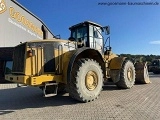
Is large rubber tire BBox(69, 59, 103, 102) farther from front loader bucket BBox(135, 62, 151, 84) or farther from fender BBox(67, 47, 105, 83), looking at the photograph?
front loader bucket BBox(135, 62, 151, 84)

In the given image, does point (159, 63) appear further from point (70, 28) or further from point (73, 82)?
point (73, 82)

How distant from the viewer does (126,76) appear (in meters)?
11.0

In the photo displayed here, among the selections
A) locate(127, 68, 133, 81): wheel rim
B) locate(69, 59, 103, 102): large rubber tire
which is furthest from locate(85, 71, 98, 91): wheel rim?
locate(127, 68, 133, 81): wheel rim

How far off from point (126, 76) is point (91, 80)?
3.44 meters

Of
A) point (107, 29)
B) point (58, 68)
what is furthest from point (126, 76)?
point (58, 68)

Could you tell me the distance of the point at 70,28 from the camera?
34.6 feet

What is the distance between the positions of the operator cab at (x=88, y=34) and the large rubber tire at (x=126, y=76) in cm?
173

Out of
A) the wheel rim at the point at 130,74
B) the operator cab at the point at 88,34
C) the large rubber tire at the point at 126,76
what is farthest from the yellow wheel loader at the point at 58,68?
the wheel rim at the point at 130,74

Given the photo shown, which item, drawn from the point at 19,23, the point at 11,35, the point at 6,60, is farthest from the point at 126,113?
the point at 19,23

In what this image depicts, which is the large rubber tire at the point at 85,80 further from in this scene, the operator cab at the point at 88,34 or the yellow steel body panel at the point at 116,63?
the yellow steel body panel at the point at 116,63

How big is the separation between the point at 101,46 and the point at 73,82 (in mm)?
3436

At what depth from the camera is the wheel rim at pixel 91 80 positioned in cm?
788

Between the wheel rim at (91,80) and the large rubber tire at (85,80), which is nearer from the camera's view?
the large rubber tire at (85,80)

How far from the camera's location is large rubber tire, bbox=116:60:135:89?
10.8m
